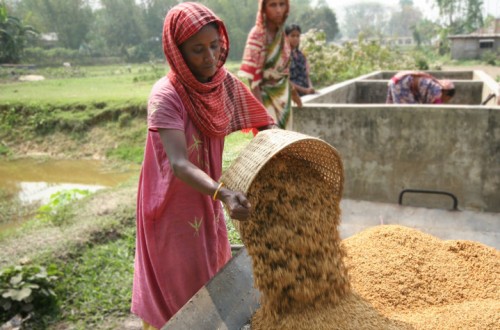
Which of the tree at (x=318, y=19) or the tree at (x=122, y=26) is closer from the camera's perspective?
the tree at (x=122, y=26)

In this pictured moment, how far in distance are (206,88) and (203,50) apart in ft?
0.48

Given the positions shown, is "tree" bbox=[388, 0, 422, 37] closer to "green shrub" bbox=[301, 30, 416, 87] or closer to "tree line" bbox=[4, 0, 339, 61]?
"tree line" bbox=[4, 0, 339, 61]

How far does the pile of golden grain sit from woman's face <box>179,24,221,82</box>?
0.50 m

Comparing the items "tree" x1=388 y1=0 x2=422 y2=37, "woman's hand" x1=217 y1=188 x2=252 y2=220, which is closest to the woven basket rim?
"woman's hand" x1=217 y1=188 x2=252 y2=220

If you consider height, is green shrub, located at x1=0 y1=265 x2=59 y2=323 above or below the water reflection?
above

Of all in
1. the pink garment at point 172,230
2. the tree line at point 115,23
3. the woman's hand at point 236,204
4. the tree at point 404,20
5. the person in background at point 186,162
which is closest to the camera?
the woman's hand at point 236,204

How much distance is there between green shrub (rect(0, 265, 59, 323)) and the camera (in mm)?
3781

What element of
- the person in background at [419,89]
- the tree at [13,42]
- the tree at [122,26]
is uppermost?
the tree at [122,26]

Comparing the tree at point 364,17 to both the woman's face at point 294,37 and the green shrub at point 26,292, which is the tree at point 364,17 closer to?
the woman's face at point 294,37

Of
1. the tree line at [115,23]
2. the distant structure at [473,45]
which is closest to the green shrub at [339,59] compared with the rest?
the distant structure at [473,45]

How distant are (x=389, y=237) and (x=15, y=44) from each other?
76.1ft

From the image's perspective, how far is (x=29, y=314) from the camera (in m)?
3.83

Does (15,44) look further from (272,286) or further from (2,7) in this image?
(272,286)

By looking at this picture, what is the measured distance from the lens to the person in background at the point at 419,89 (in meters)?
5.29
